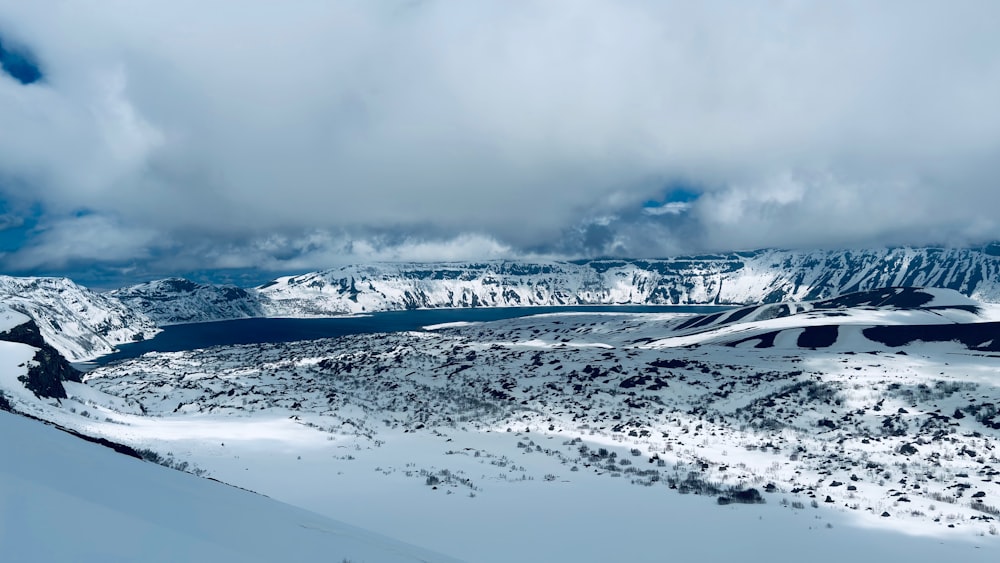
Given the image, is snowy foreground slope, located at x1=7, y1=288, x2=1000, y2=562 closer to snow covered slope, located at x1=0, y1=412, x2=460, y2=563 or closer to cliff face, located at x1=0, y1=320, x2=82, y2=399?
cliff face, located at x1=0, y1=320, x2=82, y2=399

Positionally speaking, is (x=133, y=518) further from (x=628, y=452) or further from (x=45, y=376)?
(x=45, y=376)

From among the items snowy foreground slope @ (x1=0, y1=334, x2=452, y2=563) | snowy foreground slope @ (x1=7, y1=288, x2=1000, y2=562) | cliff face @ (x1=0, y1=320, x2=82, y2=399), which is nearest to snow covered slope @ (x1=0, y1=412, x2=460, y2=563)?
snowy foreground slope @ (x1=0, y1=334, x2=452, y2=563)

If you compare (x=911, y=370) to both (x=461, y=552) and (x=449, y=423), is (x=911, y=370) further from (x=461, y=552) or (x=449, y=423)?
(x=461, y=552)

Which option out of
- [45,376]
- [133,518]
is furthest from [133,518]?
[45,376]

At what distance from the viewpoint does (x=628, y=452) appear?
20.4 metres

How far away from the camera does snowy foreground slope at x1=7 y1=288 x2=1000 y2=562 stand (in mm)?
10398

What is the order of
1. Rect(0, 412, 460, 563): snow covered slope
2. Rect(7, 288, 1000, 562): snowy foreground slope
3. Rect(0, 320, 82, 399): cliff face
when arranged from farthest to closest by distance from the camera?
Rect(0, 320, 82, 399): cliff face → Rect(7, 288, 1000, 562): snowy foreground slope → Rect(0, 412, 460, 563): snow covered slope

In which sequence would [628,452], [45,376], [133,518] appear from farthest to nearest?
[45,376] → [628,452] → [133,518]

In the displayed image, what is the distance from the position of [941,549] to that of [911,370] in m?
34.3

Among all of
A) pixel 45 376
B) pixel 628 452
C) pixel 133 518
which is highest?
pixel 133 518

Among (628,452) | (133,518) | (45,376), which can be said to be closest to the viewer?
→ (133,518)

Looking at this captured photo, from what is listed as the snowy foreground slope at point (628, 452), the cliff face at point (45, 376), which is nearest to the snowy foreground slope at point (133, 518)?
the snowy foreground slope at point (628, 452)

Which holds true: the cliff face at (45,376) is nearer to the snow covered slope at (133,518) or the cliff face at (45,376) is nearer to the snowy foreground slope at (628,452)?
the snowy foreground slope at (628,452)

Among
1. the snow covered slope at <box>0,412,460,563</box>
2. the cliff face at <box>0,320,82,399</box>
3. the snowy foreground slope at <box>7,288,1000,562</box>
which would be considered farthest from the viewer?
the cliff face at <box>0,320,82,399</box>
